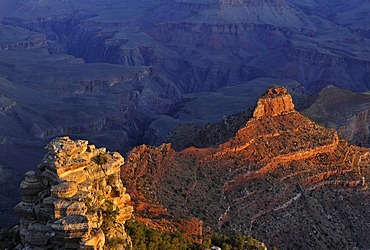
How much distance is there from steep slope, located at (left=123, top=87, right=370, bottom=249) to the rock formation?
8.09 m

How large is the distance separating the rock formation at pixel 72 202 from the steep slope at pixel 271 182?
8090 millimetres

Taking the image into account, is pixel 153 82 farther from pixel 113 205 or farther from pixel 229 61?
pixel 113 205

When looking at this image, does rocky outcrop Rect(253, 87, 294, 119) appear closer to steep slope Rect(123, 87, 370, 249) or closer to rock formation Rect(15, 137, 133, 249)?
steep slope Rect(123, 87, 370, 249)

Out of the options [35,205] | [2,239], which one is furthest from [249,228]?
[35,205]

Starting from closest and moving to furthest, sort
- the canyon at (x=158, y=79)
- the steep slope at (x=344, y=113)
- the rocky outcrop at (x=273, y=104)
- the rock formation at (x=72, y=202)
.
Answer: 1. the rock formation at (x=72, y=202)
2. the rocky outcrop at (x=273, y=104)
3. the steep slope at (x=344, y=113)
4. the canyon at (x=158, y=79)

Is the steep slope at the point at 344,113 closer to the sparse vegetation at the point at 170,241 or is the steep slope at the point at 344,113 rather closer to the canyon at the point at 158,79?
the canyon at the point at 158,79

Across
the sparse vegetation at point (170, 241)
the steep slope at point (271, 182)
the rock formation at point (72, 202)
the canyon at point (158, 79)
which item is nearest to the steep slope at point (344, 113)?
the canyon at point (158, 79)

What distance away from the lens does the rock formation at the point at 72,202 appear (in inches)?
625

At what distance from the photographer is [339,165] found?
4147 cm

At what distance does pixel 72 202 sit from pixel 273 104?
28299mm

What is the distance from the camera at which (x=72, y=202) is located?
53.6 feet

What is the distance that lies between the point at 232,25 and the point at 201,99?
7900cm

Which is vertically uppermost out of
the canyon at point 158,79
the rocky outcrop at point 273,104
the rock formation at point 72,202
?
the rock formation at point 72,202

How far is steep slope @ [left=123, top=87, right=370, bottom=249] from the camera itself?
32344 millimetres
